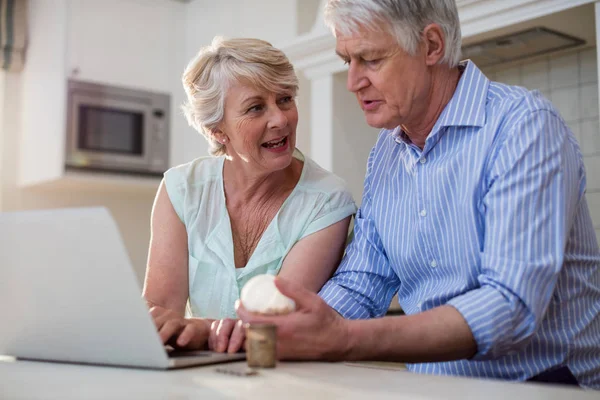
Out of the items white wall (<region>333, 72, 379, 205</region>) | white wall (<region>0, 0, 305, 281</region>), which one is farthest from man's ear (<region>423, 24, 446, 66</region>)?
white wall (<region>0, 0, 305, 281</region>)

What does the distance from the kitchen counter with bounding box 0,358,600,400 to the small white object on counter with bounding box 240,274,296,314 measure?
79 mm

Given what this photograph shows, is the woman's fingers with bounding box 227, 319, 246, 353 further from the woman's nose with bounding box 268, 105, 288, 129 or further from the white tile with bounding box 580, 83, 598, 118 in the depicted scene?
the white tile with bounding box 580, 83, 598, 118

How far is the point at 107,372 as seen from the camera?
0.94 meters

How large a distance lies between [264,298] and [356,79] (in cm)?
58

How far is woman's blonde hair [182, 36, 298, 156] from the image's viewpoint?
170cm

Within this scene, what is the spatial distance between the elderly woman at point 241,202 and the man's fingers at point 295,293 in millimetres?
583

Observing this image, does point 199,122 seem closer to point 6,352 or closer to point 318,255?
point 318,255

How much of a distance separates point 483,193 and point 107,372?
70 centimetres

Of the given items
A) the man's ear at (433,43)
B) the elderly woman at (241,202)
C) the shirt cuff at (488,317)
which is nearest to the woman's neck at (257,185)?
the elderly woman at (241,202)

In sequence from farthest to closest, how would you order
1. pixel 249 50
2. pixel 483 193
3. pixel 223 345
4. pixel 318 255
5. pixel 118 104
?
pixel 118 104, pixel 249 50, pixel 318 255, pixel 483 193, pixel 223 345

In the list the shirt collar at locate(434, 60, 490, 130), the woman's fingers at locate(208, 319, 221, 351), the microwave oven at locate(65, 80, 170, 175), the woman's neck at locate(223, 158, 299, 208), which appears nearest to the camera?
the woman's fingers at locate(208, 319, 221, 351)

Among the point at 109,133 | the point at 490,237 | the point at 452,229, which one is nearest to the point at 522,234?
the point at 490,237

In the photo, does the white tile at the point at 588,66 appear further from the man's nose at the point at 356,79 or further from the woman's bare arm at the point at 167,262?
the woman's bare arm at the point at 167,262

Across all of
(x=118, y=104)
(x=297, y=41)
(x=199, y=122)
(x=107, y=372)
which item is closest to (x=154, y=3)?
(x=118, y=104)
